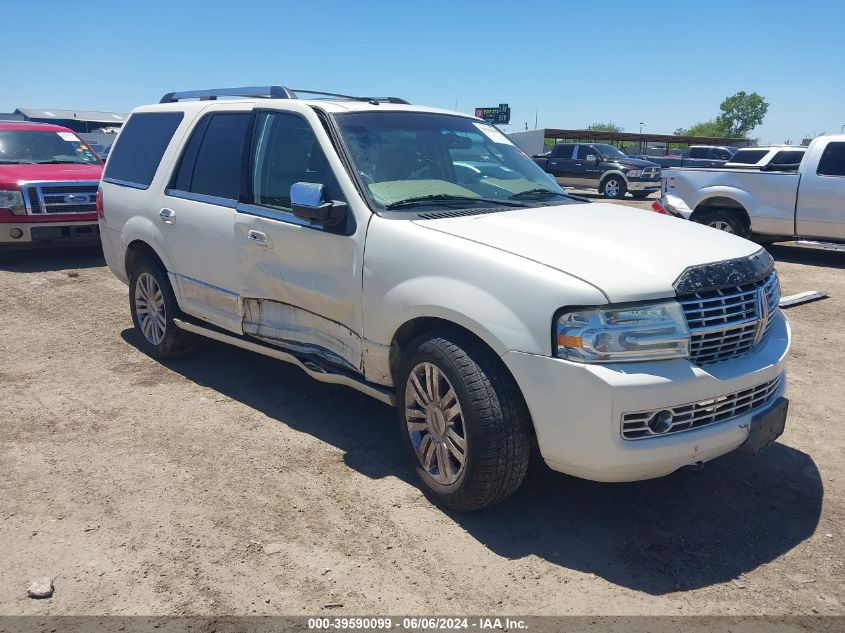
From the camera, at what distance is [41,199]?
9.66m

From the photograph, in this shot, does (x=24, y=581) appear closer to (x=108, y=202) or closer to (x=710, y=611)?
(x=710, y=611)

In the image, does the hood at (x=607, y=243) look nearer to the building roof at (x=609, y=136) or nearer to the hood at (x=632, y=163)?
the hood at (x=632, y=163)

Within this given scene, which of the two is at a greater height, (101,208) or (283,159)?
(283,159)

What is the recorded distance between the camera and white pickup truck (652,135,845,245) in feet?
33.8

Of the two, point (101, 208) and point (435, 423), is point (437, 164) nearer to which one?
point (435, 423)

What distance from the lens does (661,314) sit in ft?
9.77

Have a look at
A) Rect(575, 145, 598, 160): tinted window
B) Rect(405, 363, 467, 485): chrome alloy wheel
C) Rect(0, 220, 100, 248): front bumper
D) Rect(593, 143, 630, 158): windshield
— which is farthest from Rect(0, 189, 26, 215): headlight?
Rect(593, 143, 630, 158): windshield

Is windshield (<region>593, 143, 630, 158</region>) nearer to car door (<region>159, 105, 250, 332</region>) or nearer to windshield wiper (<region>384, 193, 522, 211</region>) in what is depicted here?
car door (<region>159, 105, 250, 332</region>)

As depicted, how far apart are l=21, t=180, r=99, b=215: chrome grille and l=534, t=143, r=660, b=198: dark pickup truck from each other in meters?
17.4

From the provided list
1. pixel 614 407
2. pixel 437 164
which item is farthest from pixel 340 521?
pixel 437 164

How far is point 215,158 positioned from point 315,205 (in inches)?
61.4

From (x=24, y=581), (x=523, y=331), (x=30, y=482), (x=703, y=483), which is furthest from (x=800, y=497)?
(x=30, y=482)

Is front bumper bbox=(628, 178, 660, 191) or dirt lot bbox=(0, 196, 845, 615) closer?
dirt lot bbox=(0, 196, 845, 615)

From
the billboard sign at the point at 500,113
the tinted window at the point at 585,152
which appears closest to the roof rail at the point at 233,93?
the tinted window at the point at 585,152
